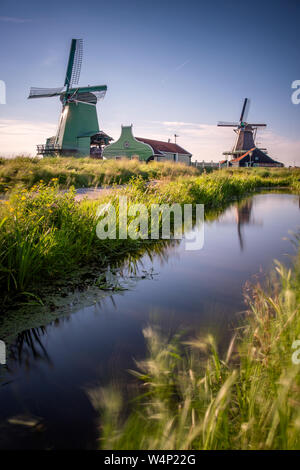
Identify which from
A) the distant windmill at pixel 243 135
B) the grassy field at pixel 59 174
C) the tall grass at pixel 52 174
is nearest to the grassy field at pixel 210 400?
the grassy field at pixel 59 174

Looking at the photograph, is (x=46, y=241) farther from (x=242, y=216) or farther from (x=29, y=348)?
(x=242, y=216)

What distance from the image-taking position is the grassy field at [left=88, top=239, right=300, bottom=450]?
1221mm

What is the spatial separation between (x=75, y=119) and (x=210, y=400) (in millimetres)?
37578

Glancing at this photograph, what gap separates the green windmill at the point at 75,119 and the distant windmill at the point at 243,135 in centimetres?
2498

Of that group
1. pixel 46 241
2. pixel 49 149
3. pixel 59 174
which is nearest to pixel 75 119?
pixel 49 149

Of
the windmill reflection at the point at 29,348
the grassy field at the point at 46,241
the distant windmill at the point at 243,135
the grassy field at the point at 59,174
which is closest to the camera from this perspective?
the windmill reflection at the point at 29,348

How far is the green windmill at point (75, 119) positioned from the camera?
34291 mm

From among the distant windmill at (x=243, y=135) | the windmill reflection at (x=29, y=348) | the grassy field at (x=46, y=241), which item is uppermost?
the distant windmill at (x=243, y=135)

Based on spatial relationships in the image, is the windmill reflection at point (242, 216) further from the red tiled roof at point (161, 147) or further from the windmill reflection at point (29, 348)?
the red tiled roof at point (161, 147)

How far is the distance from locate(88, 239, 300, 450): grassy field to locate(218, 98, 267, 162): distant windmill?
5201 centimetres

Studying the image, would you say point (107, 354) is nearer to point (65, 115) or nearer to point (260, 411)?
point (260, 411)

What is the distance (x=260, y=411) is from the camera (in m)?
1.38

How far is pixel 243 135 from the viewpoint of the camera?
50625 mm

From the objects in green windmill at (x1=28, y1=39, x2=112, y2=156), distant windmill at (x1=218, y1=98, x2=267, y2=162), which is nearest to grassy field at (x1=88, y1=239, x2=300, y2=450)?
green windmill at (x1=28, y1=39, x2=112, y2=156)
